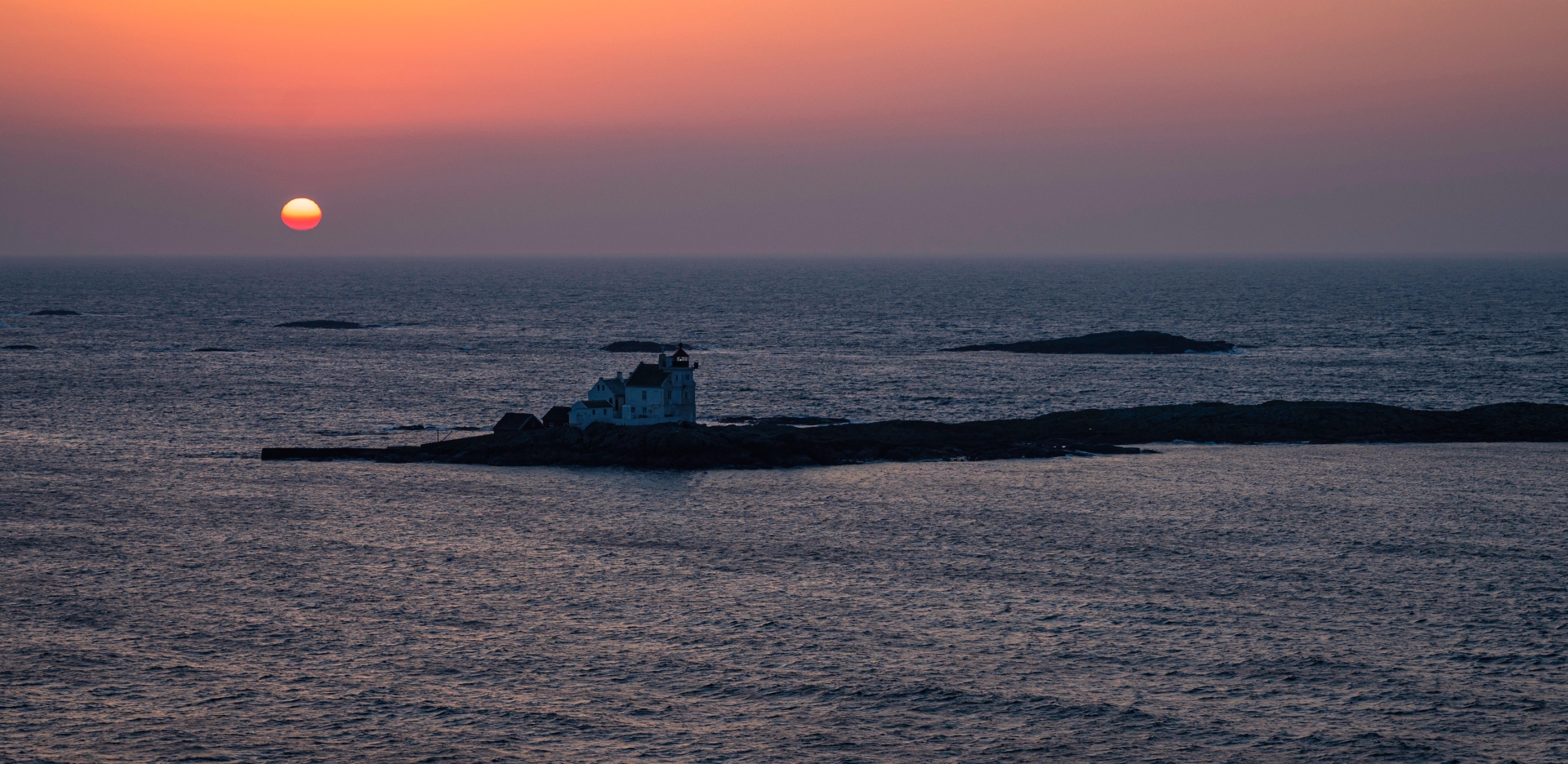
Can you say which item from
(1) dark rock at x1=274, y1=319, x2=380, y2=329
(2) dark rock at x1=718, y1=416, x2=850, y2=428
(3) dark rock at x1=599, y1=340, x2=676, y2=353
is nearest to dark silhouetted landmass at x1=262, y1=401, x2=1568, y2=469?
(2) dark rock at x1=718, y1=416, x2=850, y2=428

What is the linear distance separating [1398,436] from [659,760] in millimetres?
69194

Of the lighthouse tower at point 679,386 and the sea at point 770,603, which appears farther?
the lighthouse tower at point 679,386

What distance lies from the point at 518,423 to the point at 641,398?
9.43 metres

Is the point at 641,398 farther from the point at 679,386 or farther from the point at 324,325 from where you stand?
the point at 324,325

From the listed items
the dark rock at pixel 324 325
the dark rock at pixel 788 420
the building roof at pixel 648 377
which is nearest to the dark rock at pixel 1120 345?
the dark rock at pixel 788 420

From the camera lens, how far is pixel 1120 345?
153500 mm

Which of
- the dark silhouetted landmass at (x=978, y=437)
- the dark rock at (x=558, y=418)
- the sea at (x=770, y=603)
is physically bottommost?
the sea at (x=770, y=603)

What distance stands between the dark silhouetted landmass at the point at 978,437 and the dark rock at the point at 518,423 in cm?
152

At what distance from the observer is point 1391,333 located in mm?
177625

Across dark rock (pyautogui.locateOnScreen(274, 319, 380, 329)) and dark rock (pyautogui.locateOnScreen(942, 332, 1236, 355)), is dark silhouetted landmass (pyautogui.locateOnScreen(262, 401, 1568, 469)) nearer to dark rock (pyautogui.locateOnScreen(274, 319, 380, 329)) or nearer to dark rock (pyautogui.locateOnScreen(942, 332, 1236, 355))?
dark rock (pyautogui.locateOnScreen(942, 332, 1236, 355))

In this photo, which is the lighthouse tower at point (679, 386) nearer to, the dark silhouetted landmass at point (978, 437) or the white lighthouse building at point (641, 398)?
the white lighthouse building at point (641, 398)

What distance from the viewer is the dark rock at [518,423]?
88.6 meters

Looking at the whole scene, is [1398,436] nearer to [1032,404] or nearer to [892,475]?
[1032,404]

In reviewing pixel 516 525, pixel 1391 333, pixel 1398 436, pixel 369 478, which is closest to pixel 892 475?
pixel 516 525
